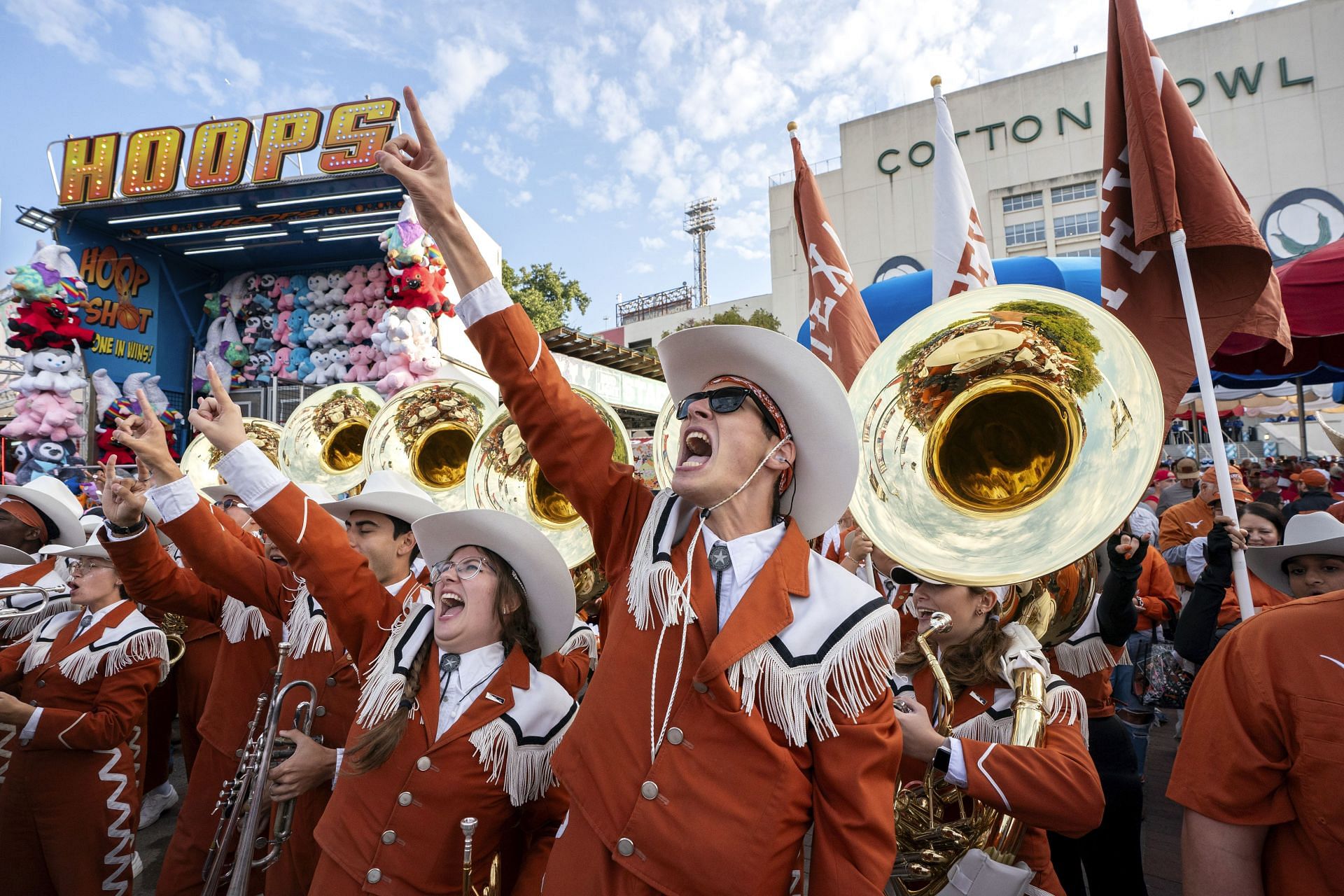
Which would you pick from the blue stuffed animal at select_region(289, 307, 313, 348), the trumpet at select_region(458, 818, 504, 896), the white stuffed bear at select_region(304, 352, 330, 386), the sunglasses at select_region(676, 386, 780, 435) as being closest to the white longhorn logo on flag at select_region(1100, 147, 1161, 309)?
the sunglasses at select_region(676, 386, 780, 435)

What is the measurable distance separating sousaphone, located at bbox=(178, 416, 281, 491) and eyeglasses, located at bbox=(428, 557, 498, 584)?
5.74 meters

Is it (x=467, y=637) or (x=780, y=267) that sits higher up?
(x=780, y=267)

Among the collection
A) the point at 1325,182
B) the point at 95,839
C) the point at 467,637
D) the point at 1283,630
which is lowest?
the point at 95,839

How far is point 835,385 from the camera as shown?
6.22 ft

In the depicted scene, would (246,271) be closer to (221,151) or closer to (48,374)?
(221,151)

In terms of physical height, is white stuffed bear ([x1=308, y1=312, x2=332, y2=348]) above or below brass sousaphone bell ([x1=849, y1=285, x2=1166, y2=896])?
above

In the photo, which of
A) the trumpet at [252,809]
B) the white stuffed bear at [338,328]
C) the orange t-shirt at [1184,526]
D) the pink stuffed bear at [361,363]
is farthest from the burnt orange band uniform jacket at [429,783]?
the white stuffed bear at [338,328]

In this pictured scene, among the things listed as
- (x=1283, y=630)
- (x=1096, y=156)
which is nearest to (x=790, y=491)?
(x=1283, y=630)

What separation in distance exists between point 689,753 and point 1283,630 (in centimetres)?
125

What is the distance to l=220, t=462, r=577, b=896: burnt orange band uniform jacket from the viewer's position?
2014 millimetres

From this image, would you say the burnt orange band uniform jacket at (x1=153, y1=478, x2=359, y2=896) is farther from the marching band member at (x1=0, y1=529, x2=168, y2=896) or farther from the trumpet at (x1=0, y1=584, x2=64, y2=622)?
the trumpet at (x1=0, y1=584, x2=64, y2=622)

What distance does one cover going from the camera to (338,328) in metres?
13.3

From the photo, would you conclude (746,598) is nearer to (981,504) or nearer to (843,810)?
(843,810)

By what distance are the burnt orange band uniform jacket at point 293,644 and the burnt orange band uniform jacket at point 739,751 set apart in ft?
5.04
